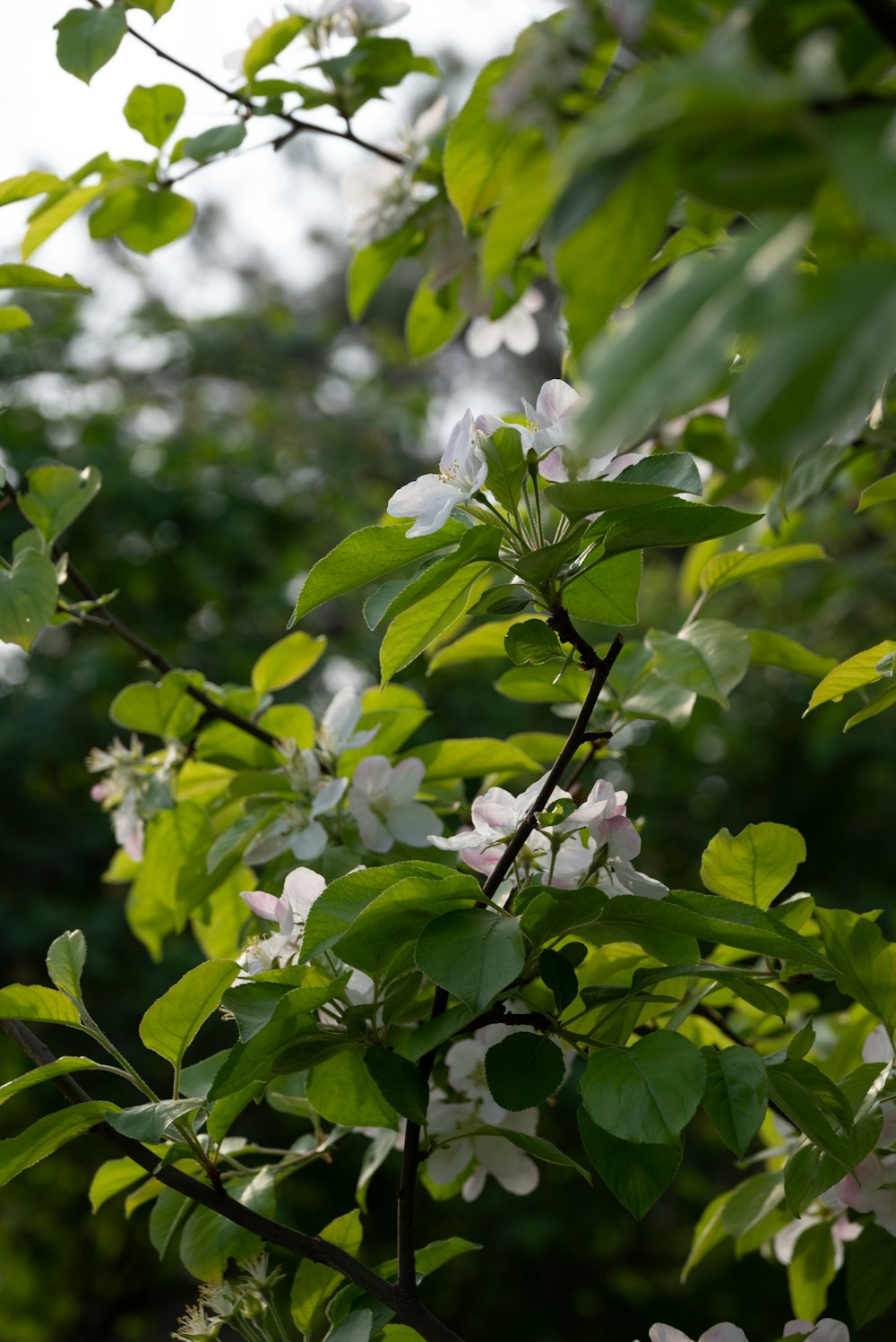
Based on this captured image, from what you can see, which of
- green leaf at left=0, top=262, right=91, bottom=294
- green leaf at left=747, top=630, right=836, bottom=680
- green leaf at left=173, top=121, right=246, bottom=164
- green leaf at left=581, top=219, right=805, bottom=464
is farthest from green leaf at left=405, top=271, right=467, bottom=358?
green leaf at left=581, top=219, right=805, bottom=464

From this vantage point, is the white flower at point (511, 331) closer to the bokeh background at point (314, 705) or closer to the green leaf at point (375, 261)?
the green leaf at point (375, 261)

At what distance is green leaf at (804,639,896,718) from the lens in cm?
79

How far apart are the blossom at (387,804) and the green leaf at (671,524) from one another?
0.37 m

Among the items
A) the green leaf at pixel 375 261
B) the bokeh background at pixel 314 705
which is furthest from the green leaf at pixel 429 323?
the bokeh background at pixel 314 705

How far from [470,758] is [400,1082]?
45cm

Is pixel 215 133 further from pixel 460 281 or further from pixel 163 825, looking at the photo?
pixel 163 825

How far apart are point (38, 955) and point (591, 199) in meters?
4.13

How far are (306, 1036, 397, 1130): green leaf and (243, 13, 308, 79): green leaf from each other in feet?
2.85

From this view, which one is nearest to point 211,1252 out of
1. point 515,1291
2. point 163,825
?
point 163,825

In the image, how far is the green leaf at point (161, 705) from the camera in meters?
1.06

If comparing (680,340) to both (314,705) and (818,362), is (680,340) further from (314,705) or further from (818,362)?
(314,705)

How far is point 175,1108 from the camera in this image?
65 centimetres

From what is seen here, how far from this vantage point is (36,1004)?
720 millimetres

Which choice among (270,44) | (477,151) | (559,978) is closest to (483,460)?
(477,151)
